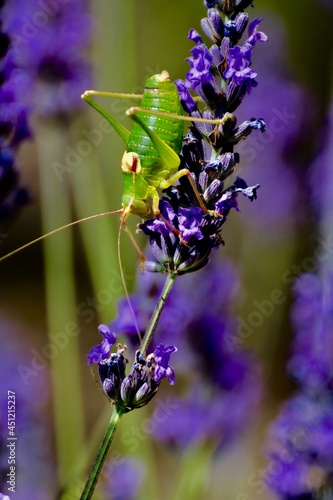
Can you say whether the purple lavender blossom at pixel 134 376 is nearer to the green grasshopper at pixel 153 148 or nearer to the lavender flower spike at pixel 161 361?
the lavender flower spike at pixel 161 361

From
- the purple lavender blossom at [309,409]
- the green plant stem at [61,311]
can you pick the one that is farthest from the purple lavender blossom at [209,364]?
the green plant stem at [61,311]

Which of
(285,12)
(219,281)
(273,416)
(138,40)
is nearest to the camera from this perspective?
(219,281)

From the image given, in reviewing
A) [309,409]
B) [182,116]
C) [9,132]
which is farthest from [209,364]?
[182,116]

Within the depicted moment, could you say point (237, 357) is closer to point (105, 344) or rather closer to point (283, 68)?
point (105, 344)

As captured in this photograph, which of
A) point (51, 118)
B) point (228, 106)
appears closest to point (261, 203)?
point (51, 118)

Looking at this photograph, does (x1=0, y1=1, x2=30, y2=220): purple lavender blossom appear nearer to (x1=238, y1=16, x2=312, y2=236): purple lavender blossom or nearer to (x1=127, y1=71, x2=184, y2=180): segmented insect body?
(x1=127, y1=71, x2=184, y2=180): segmented insect body
